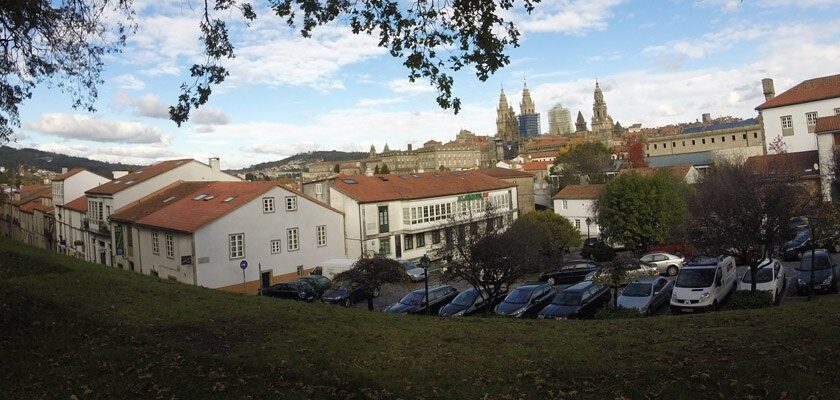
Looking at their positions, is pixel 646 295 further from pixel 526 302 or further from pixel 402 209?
pixel 402 209

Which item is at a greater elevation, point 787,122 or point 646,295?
point 787,122

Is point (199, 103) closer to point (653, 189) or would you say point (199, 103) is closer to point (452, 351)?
point (452, 351)

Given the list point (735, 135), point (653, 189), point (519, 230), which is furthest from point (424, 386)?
point (735, 135)

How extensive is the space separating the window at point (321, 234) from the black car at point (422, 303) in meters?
16.9

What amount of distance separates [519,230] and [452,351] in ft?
50.0

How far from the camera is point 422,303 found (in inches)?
917

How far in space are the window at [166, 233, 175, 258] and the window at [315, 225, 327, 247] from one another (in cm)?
967

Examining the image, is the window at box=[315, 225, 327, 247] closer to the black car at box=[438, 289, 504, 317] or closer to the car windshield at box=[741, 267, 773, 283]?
the black car at box=[438, 289, 504, 317]

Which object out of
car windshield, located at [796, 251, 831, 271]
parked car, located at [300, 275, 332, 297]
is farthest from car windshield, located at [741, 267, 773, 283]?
parked car, located at [300, 275, 332, 297]

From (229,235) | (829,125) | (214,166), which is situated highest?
(214,166)

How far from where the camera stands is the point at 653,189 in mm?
37312

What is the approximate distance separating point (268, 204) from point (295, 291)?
377 inches

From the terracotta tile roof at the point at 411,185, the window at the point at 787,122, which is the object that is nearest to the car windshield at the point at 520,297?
the terracotta tile roof at the point at 411,185

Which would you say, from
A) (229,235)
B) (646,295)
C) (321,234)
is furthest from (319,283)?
(646,295)
